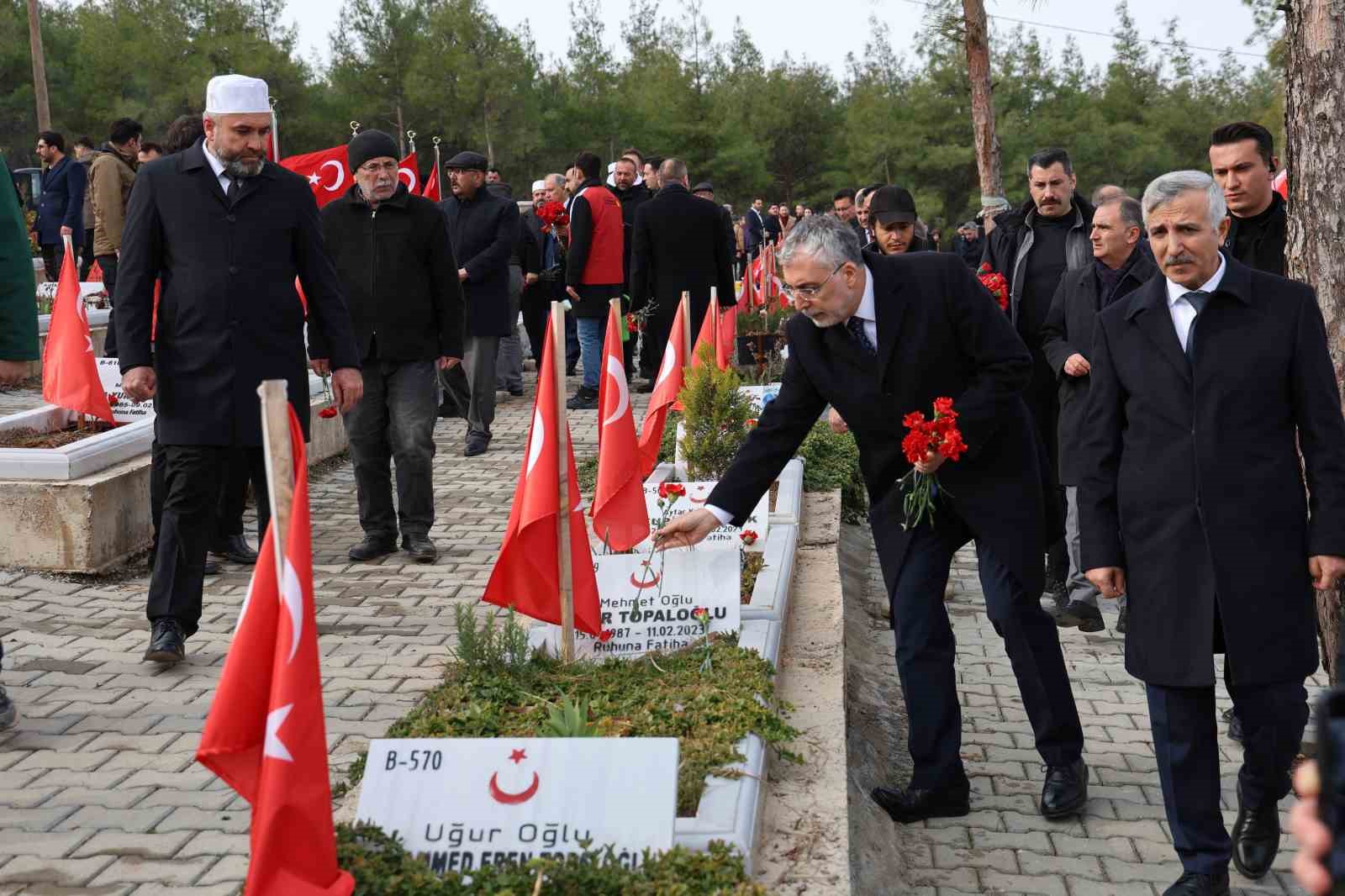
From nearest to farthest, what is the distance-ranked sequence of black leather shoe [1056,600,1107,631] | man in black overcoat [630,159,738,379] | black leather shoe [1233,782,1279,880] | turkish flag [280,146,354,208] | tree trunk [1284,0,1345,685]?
black leather shoe [1233,782,1279,880], tree trunk [1284,0,1345,685], black leather shoe [1056,600,1107,631], turkish flag [280,146,354,208], man in black overcoat [630,159,738,379]

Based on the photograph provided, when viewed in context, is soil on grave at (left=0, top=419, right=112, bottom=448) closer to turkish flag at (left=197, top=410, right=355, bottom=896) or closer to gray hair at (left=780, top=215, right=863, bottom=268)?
gray hair at (left=780, top=215, right=863, bottom=268)

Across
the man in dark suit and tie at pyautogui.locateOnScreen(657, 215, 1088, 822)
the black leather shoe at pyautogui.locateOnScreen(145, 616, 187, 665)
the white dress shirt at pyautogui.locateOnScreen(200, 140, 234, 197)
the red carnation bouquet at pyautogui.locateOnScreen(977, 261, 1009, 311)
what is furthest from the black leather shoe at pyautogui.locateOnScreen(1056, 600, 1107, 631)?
the white dress shirt at pyautogui.locateOnScreen(200, 140, 234, 197)

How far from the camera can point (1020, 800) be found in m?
5.33

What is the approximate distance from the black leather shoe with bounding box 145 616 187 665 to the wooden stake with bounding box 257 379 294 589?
9.86 ft

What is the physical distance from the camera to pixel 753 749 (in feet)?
14.1

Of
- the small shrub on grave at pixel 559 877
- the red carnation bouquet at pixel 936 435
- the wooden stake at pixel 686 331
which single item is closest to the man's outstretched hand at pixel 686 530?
the red carnation bouquet at pixel 936 435

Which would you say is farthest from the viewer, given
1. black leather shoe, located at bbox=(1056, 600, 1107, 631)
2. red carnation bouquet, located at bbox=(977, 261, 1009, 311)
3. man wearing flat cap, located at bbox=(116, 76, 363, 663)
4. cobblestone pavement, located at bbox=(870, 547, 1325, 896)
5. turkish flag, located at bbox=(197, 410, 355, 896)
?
red carnation bouquet, located at bbox=(977, 261, 1009, 311)

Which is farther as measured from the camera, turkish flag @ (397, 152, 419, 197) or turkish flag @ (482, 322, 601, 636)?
turkish flag @ (397, 152, 419, 197)

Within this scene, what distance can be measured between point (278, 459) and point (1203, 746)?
2589 millimetres

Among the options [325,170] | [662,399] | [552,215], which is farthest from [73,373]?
[552,215]

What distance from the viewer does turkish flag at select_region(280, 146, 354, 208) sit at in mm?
11297

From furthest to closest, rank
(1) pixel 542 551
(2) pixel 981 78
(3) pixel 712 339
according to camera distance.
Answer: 1. (2) pixel 981 78
2. (3) pixel 712 339
3. (1) pixel 542 551

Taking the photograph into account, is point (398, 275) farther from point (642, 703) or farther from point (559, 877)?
point (559, 877)

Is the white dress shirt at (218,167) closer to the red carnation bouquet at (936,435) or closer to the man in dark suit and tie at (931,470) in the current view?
the man in dark suit and tie at (931,470)
